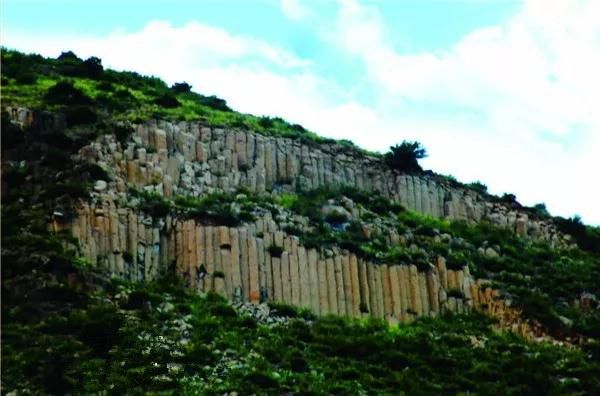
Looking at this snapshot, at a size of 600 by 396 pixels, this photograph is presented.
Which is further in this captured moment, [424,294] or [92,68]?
[92,68]

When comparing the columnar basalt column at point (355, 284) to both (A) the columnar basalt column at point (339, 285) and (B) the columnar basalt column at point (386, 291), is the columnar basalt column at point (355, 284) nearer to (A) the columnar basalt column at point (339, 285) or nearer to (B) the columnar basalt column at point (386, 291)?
(A) the columnar basalt column at point (339, 285)

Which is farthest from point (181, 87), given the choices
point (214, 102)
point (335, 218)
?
point (335, 218)

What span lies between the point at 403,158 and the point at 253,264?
13.9m

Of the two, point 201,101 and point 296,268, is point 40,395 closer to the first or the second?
point 296,268

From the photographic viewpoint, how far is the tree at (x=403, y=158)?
2126 inches

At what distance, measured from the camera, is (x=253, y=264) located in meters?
42.4

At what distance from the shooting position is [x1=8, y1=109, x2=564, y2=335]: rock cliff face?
4150cm

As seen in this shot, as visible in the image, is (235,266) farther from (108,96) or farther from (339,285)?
(108,96)

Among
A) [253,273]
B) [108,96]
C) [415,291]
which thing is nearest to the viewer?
[253,273]

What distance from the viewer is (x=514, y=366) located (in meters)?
38.8

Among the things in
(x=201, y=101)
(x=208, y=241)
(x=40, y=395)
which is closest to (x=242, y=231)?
(x=208, y=241)

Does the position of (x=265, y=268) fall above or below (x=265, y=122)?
below

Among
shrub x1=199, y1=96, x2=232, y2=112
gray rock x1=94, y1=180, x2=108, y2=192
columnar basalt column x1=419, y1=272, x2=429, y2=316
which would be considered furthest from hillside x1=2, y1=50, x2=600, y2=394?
shrub x1=199, y1=96, x2=232, y2=112

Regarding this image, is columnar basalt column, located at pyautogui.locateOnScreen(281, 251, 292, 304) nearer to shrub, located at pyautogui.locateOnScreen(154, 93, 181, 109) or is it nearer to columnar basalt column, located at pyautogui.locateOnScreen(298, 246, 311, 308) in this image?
columnar basalt column, located at pyautogui.locateOnScreen(298, 246, 311, 308)
